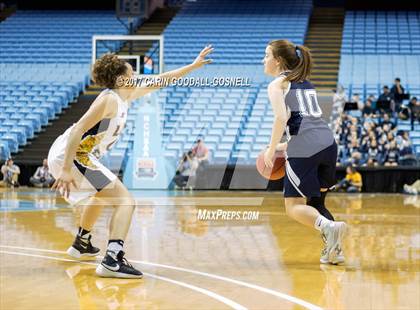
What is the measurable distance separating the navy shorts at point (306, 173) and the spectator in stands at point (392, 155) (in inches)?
433

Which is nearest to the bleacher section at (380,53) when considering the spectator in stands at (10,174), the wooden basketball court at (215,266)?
the spectator in stands at (10,174)

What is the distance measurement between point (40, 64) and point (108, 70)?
16.9 m

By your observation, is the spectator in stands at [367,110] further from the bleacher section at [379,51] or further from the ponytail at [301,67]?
the ponytail at [301,67]

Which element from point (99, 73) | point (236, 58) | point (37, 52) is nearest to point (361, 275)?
point (99, 73)

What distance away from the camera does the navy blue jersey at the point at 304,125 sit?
5324 mm

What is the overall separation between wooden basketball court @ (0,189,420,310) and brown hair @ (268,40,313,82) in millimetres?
1442

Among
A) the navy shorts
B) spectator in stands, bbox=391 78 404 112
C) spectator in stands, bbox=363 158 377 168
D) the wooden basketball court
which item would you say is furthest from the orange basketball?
spectator in stands, bbox=391 78 404 112

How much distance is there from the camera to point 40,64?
21141mm

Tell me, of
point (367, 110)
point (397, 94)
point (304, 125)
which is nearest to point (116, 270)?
point (304, 125)

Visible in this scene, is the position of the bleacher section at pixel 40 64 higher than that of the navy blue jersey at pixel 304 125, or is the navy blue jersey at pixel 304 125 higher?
the navy blue jersey at pixel 304 125

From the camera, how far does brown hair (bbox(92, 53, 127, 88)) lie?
4.91 m

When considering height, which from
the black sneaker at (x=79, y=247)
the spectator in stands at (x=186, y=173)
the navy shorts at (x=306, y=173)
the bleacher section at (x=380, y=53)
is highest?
the navy shorts at (x=306, y=173)

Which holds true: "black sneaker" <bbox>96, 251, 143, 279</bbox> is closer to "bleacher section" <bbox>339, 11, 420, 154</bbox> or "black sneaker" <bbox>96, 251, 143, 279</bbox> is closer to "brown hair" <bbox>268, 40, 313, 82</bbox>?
"brown hair" <bbox>268, 40, 313, 82</bbox>

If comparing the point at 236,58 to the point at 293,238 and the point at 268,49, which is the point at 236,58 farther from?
the point at 268,49
